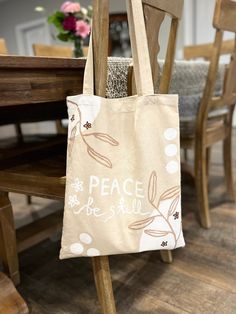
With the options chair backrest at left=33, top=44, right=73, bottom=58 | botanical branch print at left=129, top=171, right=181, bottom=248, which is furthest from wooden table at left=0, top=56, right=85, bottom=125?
chair backrest at left=33, top=44, right=73, bottom=58

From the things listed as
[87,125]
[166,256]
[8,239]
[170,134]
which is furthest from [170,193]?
[8,239]

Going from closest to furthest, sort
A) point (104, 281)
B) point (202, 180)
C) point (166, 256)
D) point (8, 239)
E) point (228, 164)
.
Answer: point (104, 281), point (8, 239), point (166, 256), point (202, 180), point (228, 164)

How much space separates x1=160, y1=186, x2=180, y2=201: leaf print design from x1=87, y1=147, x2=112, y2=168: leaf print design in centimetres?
14

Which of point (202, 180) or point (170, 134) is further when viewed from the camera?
point (202, 180)

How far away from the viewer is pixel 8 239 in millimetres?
933

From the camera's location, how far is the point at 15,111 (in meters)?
1.25

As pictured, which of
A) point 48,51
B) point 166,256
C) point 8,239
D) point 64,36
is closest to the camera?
point 8,239

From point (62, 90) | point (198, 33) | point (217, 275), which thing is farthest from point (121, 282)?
point (198, 33)

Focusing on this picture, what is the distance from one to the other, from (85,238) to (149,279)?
45 cm

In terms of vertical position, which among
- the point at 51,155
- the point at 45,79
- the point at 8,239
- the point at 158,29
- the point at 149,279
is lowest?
the point at 149,279

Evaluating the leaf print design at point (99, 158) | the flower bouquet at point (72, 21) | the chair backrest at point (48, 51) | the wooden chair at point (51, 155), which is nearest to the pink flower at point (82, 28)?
the flower bouquet at point (72, 21)

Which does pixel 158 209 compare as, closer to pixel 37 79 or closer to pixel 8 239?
Result: pixel 37 79

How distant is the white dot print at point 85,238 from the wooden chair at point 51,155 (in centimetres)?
10

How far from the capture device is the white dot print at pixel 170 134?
2.00ft
